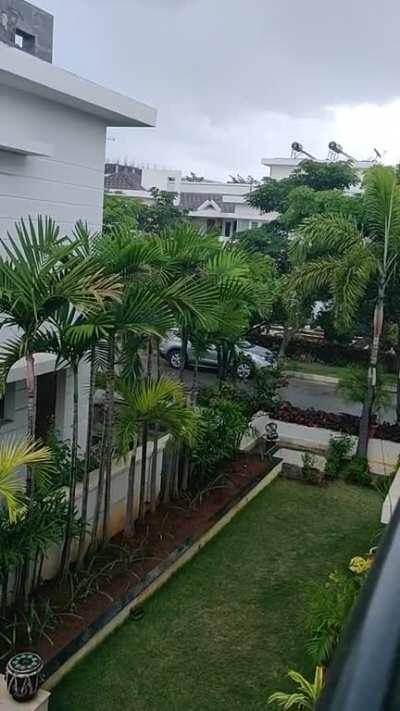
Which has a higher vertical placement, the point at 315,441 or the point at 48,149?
the point at 48,149

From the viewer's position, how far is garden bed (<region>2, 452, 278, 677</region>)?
5152 millimetres

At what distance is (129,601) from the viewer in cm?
585

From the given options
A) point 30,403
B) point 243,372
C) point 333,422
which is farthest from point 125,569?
point 243,372

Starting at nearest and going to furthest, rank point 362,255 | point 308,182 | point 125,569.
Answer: point 125,569
point 362,255
point 308,182

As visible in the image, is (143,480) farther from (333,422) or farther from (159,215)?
(159,215)

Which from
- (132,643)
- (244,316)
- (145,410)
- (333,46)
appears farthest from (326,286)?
(132,643)

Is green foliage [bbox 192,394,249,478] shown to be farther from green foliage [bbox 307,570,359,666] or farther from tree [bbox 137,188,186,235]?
tree [bbox 137,188,186,235]

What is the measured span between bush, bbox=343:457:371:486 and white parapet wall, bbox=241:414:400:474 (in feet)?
1.33

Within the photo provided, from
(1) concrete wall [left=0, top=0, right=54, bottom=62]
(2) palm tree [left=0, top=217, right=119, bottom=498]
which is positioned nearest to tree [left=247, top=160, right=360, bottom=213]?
(1) concrete wall [left=0, top=0, right=54, bottom=62]

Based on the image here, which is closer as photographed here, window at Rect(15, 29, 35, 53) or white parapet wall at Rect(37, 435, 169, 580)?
white parapet wall at Rect(37, 435, 169, 580)

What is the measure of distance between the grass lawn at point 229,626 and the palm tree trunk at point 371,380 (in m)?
1.69

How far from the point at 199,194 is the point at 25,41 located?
37774mm

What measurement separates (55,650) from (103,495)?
1863 mm

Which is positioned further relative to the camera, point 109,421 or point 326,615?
point 109,421
